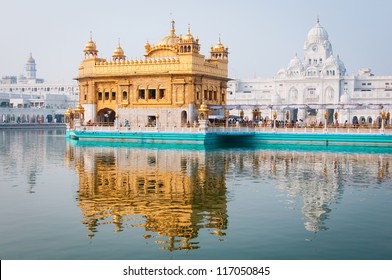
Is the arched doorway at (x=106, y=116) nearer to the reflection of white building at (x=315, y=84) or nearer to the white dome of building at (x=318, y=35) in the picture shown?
the reflection of white building at (x=315, y=84)

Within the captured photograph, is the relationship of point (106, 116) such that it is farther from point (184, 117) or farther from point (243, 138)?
point (243, 138)

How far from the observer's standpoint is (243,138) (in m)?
47.2

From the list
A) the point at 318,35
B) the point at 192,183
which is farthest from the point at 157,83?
the point at 318,35

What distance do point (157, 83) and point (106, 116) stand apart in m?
7.27

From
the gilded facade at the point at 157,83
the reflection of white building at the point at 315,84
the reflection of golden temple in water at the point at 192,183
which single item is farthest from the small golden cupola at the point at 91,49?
the reflection of white building at the point at 315,84

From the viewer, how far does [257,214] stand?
15.8 metres

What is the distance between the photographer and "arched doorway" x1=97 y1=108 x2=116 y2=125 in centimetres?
5547

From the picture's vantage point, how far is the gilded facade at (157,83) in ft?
163

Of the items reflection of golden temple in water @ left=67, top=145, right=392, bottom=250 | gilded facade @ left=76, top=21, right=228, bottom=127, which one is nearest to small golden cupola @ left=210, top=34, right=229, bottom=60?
gilded facade @ left=76, top=21, right=228, bottom=127

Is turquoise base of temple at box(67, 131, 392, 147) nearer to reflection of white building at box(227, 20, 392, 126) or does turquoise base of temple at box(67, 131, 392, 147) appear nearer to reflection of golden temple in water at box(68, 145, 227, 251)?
reflection of golden temple in water at box(68, 145, 227, 251)

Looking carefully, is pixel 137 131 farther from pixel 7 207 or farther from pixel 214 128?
pixel 7 207

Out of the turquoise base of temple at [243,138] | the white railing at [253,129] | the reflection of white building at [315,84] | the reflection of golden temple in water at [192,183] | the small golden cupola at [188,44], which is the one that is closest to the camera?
the reflection of golden temple in water at [192,183]

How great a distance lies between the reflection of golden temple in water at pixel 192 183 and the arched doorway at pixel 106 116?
18.8m

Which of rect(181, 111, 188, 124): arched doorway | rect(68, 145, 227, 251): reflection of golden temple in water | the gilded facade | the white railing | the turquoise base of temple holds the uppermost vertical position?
the gilded facade
